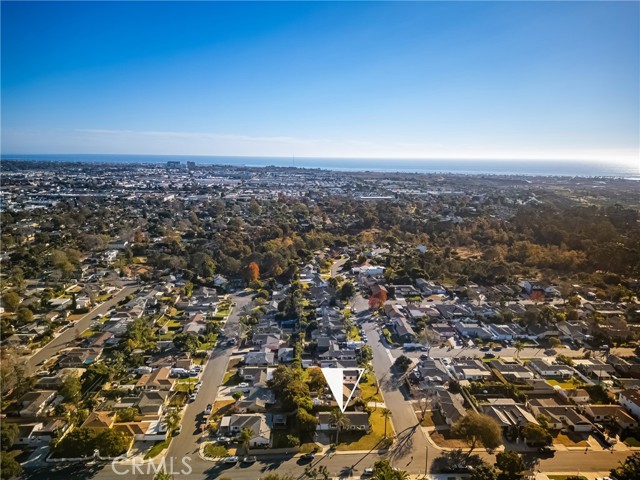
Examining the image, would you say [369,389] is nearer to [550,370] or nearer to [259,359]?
[259,359]

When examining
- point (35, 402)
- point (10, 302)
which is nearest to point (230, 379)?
point (35, 402)

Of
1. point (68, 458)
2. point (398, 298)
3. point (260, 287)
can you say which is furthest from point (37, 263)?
point (398, 298)

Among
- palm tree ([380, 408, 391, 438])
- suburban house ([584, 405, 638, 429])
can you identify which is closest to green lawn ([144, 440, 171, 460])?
palm tree ([380, 408, 391, 438])

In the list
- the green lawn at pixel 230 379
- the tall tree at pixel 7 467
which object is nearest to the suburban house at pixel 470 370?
the green lawn at pixel 230 379

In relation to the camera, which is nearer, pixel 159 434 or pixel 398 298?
pixel 159 434

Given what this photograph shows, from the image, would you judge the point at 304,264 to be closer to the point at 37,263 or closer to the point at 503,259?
the point at 503,259

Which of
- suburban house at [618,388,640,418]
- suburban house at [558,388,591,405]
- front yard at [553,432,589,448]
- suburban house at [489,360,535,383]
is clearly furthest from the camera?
suburban house at [489,360,535,383]

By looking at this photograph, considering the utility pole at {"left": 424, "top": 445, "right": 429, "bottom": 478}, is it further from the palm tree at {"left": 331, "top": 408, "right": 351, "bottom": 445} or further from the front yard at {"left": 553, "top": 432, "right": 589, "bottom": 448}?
the front yard at {"left": 553, "top": 432, "right": 589, "bottom": 448}
